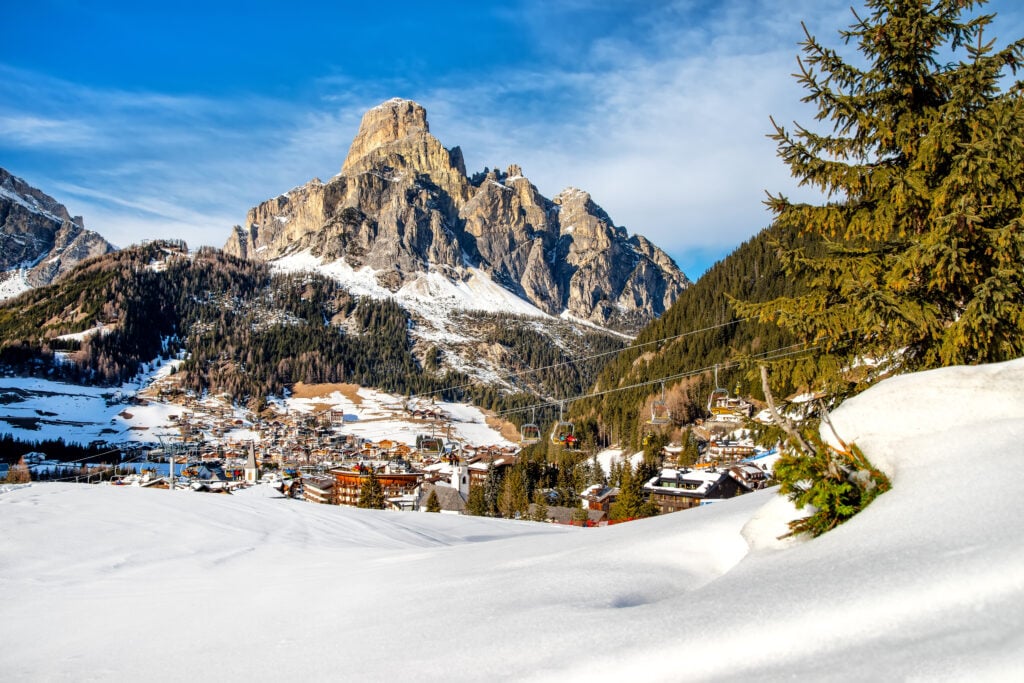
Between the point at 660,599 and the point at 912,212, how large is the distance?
7821mm

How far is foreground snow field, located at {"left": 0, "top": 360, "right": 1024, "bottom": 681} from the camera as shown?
9.32 feet

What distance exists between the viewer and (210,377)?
180 metres

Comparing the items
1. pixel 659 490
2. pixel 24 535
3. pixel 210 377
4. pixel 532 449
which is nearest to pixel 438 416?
pixel 210 377

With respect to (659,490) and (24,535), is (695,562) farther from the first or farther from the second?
(659,490)

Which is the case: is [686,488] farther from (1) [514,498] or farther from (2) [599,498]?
(1) [514,498]

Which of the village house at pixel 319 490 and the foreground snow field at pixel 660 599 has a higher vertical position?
the foreground snow field at pixel 660 599

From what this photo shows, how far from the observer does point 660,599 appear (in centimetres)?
433

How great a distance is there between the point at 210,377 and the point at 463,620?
641ft

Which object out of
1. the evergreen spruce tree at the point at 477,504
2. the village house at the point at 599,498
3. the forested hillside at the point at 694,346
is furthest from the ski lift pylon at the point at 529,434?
the forested hillside at the point at 694,346

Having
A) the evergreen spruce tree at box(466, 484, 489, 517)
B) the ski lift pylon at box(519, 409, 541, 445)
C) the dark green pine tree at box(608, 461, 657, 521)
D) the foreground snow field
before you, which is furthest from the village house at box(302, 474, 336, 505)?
the foreground snow field

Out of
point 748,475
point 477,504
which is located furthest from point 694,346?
point 477,504

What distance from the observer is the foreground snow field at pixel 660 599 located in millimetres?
2840

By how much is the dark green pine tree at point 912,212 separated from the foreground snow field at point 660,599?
3080 mm

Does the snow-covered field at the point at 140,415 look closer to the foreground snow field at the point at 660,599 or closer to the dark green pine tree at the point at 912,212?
the foreground snow field at the point at 660,599
